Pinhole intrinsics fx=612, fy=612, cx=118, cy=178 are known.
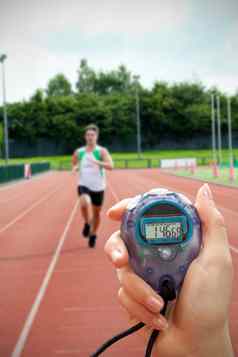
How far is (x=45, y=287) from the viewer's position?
22.6 feet

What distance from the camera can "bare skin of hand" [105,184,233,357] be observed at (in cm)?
220

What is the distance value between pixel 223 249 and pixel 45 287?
4.85 meters

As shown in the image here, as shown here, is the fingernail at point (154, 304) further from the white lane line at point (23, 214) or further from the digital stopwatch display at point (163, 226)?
the white lane line at point (23, 214)

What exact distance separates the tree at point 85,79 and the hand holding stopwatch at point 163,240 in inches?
4403

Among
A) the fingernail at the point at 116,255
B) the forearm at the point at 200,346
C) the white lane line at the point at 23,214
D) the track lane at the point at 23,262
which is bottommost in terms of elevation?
the white lane line at the point at 23,214

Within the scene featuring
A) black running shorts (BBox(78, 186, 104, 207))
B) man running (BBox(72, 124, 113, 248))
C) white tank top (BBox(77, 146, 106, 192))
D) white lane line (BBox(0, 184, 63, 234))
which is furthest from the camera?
white lane line (BBox(0, 184, 63, 234))

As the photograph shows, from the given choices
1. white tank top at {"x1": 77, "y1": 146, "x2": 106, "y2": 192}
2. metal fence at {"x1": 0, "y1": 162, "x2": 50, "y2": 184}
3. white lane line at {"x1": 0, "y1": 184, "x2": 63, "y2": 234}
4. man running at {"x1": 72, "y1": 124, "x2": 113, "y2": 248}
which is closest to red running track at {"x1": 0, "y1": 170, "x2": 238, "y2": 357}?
A: white lane line at {"x1": 0, "y1": 184, "x2": 63, "y2": 234}

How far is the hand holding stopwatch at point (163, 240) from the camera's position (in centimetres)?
217

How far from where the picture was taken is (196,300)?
2215 millimetres

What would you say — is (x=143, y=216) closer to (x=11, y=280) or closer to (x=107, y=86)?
(x=11, y=280)

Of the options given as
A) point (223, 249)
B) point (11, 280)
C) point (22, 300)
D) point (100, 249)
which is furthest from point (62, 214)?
point (223, 249)

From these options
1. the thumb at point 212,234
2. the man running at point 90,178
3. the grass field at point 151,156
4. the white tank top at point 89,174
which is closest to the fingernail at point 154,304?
the thumb at point 212,234

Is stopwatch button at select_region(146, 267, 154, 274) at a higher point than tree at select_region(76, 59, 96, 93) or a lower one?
lower

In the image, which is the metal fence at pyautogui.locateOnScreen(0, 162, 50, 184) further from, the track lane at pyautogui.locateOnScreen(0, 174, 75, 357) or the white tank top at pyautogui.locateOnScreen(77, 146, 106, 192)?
the white tank top at pyautogui.locateOnScreen(77, 146, 106, 192)
